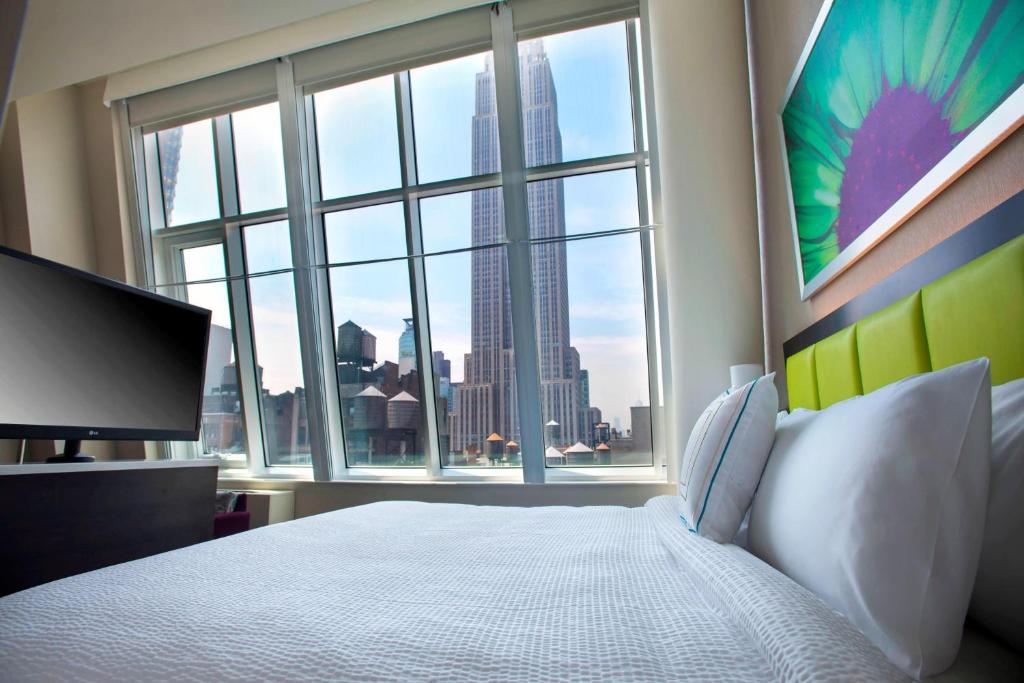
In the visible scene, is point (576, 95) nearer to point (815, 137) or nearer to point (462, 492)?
point (815, 137)

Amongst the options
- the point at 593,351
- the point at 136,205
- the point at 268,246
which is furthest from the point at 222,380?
the point at 593,351

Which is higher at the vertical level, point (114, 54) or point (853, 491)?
point (114, 54)

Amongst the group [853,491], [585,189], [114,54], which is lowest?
[853,491]

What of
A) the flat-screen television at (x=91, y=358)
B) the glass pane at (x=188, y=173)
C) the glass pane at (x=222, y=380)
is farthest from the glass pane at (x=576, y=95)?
the glass pane at (x=222, y=380)

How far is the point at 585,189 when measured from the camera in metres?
3.87

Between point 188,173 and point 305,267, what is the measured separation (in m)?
1.44

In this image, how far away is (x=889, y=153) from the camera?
1533 mm

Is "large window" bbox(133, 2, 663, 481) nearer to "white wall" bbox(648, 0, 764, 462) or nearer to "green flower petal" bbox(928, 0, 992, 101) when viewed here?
"white wall" bbox(648, 0, 764, 462)

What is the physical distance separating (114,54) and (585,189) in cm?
291

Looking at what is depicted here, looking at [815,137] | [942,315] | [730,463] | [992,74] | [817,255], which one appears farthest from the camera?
[817,255]

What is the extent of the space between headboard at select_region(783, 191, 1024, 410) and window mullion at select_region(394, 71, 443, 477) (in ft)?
8.90

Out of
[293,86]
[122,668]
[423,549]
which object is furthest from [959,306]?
[293,86]

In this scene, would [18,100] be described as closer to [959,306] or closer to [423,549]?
[423,549]

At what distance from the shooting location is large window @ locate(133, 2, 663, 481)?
383cm
